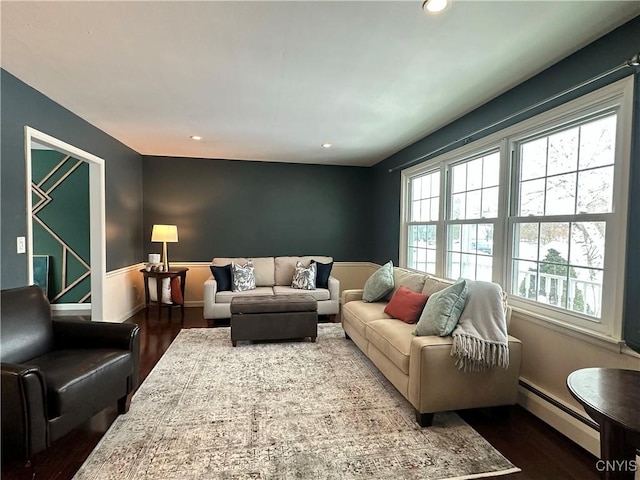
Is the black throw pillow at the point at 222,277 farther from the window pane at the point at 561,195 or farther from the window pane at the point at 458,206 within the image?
the window pane at the point at 561,195

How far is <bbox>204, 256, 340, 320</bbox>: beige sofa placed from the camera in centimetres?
436

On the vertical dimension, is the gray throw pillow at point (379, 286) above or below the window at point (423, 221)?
below

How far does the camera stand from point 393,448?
1874 mm

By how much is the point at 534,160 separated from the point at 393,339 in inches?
71.0

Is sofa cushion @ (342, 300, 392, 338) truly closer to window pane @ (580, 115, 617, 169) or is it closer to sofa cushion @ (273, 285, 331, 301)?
sofa cushion @ (273, 285, 331, 301)

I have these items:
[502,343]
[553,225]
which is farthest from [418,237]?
[502,343]

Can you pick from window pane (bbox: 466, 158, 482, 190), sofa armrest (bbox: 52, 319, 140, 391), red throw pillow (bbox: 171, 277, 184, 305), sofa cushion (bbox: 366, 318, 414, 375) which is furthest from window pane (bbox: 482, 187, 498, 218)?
red throw pillow (bbox: 171, 277, 184, 305)

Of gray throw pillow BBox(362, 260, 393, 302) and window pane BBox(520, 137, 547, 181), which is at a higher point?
window pane BBox(520, 137, 547, 181)

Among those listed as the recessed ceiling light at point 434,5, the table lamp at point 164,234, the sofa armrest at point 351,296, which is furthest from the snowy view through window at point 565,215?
the table lamp at point 164,234

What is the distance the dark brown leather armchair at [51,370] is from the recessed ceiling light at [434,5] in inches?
106

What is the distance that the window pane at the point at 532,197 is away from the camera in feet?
8.05

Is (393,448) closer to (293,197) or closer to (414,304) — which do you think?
(414,304)

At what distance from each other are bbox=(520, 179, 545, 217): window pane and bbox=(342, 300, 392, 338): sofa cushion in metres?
1.50

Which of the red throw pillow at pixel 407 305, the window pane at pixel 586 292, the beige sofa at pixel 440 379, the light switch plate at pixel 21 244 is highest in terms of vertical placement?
the light switch plate at pixel 21 244
